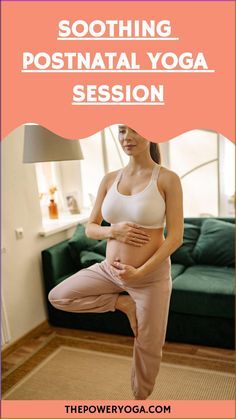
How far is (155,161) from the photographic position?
110cm

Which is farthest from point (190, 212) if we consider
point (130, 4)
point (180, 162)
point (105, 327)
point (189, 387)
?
point (105, 327)

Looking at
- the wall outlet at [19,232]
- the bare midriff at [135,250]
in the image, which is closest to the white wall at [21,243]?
the wall outlet at [19,232]

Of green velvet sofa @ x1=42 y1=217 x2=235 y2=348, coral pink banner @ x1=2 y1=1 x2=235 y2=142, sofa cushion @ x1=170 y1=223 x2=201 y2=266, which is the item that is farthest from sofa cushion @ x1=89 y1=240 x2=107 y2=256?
sofa cushion @ x1=170 y1=223 x2=201 y2=266

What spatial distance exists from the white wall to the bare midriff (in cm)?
33

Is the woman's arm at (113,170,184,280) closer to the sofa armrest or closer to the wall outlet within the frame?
the sofa armrest

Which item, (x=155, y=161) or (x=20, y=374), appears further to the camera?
(x=20, y=374)

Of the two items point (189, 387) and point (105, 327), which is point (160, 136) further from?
point (105, 327)

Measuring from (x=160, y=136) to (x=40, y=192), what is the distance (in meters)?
0.54

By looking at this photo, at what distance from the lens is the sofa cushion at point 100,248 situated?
Result: 1226 millimetres

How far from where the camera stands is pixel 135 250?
3.60 ft

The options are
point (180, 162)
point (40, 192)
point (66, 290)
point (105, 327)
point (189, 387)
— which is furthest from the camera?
point (105, 327)

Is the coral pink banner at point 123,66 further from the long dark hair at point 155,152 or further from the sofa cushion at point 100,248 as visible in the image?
the sofa cushion at point 100,248

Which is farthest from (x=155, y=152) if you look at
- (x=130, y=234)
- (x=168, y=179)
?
(x=130, y=234)

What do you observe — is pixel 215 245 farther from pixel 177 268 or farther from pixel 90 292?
pixel 90 292
